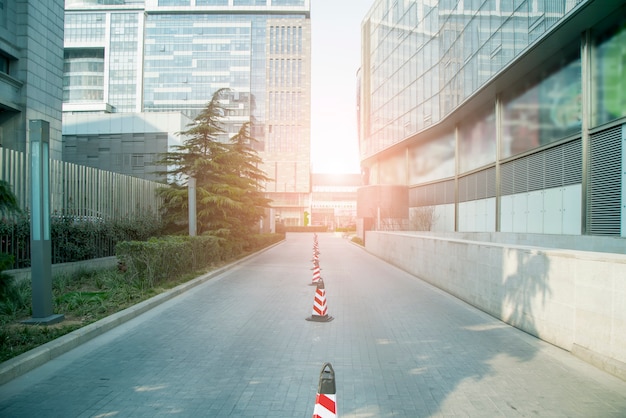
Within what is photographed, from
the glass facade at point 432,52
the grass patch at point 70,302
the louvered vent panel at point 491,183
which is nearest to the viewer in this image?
the grass patch at point 70,302

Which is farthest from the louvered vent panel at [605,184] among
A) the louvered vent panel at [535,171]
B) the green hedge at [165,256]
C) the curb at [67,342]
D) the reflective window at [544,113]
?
the curb at [67,342]

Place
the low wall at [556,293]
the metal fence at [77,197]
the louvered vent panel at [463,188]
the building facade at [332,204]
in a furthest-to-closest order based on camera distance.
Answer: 1. the building facade at [332,204]
2. the louvered vent panel at [463,188]
3. the metal fence at [77,197]
4. the low wall at [556,293]

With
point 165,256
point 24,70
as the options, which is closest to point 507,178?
point 165,256

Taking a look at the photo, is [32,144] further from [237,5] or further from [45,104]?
[237,5]

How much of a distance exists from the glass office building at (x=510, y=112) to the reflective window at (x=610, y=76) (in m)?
0.04

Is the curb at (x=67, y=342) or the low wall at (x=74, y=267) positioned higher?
the low wall at (x=74, y=267)

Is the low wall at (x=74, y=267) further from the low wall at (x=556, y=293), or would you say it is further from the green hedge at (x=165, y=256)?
the low wall at (x=556, y=293)

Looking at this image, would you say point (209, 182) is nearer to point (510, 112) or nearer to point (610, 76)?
point (510, 112)

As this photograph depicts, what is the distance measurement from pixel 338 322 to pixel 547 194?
13.4 meters

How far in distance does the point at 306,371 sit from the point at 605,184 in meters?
13.3

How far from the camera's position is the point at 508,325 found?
26.5ft

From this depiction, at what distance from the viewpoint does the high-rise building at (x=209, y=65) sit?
9175 centimetres

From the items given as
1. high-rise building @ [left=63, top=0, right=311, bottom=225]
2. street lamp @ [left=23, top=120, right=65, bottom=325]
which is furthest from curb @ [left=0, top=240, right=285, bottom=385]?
high-rise building @ [left=63, top=0, right=311, bottom=225]

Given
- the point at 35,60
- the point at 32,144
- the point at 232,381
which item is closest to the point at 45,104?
the point at 35,60
